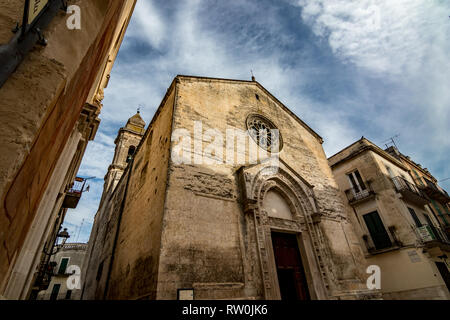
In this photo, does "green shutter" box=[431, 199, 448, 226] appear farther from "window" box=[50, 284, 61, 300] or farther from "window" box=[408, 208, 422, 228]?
"window" box=[50, 284, 61, 300]

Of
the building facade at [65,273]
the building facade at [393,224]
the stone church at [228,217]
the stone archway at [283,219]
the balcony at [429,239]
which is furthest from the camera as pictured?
the building facade at [65,273]

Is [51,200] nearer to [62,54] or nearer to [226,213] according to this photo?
[226,213]

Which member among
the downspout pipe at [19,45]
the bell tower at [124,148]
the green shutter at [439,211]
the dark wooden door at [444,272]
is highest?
the bell tower at [124,148]

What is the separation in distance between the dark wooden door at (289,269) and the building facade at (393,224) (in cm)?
833

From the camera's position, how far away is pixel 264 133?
9367mm

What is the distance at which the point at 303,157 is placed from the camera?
9961mm

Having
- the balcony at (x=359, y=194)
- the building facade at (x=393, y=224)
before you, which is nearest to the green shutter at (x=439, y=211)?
the building facade at (x=393, y=224)

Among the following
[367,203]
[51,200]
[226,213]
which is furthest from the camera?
[367,203]

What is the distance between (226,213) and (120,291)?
4.07 metres

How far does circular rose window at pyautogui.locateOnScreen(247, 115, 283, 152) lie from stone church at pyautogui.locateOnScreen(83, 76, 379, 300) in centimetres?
6

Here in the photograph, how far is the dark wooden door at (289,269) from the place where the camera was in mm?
6551

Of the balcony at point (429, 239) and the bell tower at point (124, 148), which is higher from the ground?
the bell tower at point (124, 148)

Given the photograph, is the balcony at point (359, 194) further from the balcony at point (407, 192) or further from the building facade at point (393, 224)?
the balcony at point (407, 192)
